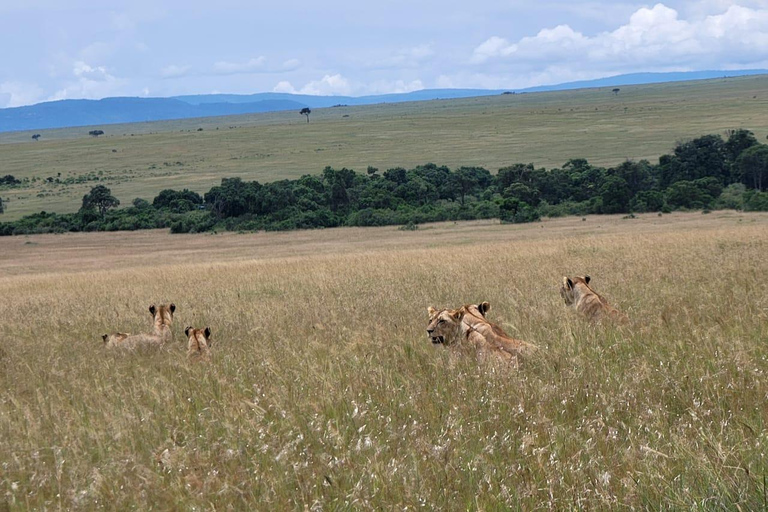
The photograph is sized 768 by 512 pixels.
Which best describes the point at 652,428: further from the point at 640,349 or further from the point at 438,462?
the point at 640,349

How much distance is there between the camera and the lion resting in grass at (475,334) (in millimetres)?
6227

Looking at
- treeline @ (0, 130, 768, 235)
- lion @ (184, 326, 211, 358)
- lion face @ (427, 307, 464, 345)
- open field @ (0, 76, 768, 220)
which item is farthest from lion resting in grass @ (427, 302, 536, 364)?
open field @ (0, 76, 768, 220)

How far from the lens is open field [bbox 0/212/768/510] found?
3.56 meters

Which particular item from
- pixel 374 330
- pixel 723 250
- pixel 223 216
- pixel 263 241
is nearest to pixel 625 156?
pixel 223 216

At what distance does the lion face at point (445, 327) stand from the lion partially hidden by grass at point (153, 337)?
350cm

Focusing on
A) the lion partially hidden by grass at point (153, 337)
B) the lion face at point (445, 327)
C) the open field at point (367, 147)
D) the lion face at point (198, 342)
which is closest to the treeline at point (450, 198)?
the open field at point (367, 147)

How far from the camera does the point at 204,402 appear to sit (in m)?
5.42

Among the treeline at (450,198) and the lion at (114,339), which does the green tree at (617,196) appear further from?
the lion at (114,339)

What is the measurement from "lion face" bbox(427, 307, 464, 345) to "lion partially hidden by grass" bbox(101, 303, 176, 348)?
350 cm

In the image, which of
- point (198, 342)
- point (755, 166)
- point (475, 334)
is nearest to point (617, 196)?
point (755, 166)

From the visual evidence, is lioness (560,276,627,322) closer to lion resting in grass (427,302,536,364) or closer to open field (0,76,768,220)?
lion resting in grass (427,302,536,364)

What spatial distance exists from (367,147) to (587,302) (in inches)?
4687

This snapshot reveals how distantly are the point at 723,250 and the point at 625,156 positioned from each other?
7719 centimetres

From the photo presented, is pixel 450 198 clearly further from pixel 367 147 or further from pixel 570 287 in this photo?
pixel 367 147
